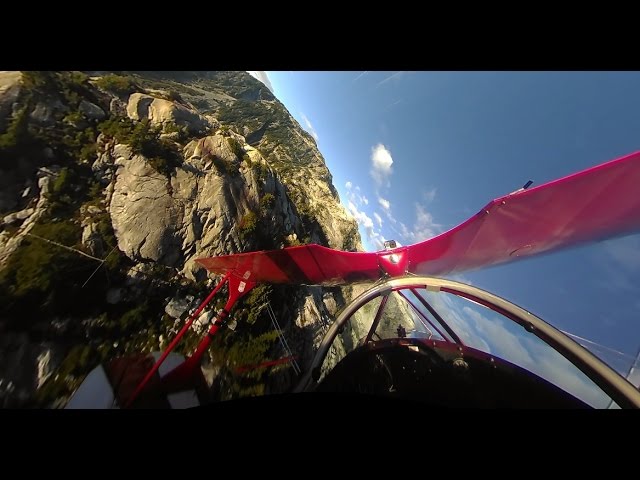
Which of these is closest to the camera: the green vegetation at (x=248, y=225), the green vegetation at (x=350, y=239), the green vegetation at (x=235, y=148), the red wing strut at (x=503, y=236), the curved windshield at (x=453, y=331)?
the curved windshield at (x=453, y=331)

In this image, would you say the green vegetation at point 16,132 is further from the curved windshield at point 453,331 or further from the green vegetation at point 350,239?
the green vegetation at point 350,239

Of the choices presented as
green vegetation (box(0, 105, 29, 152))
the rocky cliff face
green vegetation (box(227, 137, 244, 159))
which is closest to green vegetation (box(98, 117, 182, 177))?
the rocky cliff face

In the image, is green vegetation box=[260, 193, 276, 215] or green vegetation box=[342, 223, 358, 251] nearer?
green vegetation box=[260, 193, 276, 215]

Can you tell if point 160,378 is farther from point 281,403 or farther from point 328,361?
→ point 328,361

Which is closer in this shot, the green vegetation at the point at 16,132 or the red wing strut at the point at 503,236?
the green vegetation at the point at 16,132

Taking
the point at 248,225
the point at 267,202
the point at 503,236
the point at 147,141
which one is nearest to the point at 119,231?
the point at 147,141

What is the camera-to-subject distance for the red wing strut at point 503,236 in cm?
271

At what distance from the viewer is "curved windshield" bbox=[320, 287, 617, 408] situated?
2307mm

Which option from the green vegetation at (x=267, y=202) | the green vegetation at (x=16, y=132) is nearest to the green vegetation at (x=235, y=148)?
the green vegetation at (x=267, y=202)

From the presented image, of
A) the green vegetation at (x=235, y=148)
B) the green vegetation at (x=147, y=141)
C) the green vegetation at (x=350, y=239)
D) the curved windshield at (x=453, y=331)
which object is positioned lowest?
the curved windshield at (x=453, y=331)

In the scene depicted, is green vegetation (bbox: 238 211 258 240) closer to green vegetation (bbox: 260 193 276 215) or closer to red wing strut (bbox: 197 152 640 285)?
green vegetation (bbox: 260 193 276 215)

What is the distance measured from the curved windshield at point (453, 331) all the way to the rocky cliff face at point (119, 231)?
618 millimetres

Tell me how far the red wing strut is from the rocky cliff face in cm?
58
